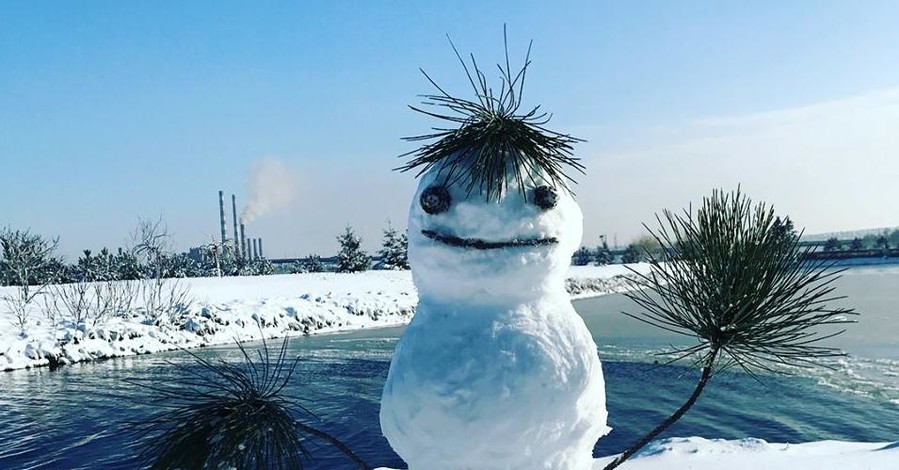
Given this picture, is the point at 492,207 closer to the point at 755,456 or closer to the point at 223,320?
the point at 755,456

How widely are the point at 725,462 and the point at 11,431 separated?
10098mm

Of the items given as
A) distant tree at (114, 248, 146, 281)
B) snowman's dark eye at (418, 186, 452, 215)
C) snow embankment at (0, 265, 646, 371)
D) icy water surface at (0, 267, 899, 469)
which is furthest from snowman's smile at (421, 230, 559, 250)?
distant tree at (114, 248, 146, 281)

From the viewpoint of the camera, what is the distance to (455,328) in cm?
275

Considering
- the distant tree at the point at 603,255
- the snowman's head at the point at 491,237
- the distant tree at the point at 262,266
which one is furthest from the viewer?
the distant tree at the point at 603,255

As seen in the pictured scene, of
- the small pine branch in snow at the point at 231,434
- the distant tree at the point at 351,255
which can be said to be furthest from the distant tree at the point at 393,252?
the small pine branch in snow at the point at 231,434

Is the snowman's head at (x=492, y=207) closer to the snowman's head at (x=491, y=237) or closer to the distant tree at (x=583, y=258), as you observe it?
the snowman's head at (x=491, y=237)

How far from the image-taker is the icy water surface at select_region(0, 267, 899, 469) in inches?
329

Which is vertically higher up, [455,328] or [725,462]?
[455,328]

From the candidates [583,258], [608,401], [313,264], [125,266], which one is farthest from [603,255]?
[608,401]

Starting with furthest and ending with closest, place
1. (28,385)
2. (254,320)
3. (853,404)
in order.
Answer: (254,320) < (28,385) < (853,404)

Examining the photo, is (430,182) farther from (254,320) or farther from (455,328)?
(254,320)

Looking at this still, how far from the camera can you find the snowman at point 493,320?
8.48ft

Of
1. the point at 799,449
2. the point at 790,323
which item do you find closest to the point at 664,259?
the point at 790,323

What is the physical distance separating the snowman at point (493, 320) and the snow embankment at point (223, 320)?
9697 mm
